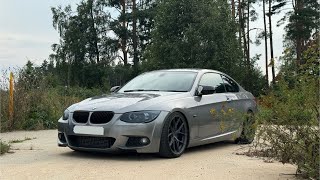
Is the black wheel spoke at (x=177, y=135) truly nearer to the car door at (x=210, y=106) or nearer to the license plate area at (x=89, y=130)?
the car door at (x=210, y=106)

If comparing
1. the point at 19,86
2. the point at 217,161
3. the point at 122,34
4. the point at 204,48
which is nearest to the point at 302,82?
the point at 217,161

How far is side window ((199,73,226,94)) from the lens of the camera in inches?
319

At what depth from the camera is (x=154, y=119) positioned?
259 inches

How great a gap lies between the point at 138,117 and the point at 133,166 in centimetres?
74

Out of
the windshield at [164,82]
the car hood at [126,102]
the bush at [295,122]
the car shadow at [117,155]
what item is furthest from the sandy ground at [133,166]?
the windshield at [164,82]

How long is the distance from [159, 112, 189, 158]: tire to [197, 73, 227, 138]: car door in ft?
1.46

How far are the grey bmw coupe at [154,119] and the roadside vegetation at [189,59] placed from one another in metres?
0.55

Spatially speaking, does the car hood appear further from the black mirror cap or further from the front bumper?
the black mirror cap

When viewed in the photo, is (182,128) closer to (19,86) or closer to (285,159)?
(285,159)

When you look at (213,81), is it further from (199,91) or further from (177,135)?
(177,135)

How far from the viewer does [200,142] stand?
7578 millimetres

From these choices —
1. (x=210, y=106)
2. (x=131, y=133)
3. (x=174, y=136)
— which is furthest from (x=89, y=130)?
(x=210, y=106)

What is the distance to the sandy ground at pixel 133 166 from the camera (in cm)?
557

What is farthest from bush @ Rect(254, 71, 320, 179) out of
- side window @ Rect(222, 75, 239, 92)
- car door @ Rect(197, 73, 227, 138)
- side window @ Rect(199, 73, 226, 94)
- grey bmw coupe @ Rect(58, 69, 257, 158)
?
side window @ Rect(222, 75, 239, 92)
